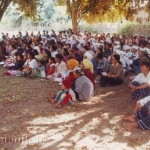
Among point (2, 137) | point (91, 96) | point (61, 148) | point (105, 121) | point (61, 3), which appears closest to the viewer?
point (61, 148)

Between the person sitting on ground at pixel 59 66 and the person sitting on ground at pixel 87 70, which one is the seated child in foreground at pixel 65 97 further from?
the person sitting on ground at pixel 59 66

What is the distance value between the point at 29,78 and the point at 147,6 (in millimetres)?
13294

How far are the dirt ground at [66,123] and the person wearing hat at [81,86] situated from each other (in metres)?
0.22

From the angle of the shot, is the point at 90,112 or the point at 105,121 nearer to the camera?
the point at 105,121

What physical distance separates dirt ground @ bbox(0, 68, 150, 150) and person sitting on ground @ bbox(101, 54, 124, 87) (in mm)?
635

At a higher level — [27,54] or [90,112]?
[27,54]

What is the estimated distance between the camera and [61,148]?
17.4ft

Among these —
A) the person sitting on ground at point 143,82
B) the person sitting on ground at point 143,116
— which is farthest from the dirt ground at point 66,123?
the person sitting on ground at point 143,82

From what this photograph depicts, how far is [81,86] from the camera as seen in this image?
7.94 m

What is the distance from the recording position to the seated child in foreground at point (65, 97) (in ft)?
24.9

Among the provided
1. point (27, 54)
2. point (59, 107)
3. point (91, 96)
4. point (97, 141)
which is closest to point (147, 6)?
point (27, 54)

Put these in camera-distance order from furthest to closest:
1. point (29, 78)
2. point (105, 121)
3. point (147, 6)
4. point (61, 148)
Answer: point (147, 6)
point (29, 78)
point (105, 121)
point (61, 148)

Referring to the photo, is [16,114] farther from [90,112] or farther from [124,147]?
[124,147]

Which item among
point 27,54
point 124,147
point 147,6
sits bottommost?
point 124,147
